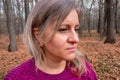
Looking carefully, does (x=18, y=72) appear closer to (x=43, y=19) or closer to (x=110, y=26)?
(x=43, y=19)

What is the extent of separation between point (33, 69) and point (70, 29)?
0.37 m

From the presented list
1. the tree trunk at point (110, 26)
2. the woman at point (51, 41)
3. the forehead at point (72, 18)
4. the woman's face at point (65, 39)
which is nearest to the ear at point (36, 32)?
the woman at point (51, 41)

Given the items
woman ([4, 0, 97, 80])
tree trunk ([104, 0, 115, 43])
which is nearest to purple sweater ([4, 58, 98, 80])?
woman ([4, 0, 97, 80])

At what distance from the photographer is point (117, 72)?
6902mm

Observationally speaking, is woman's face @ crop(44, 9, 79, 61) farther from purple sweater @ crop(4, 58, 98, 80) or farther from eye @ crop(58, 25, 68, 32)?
purple sweater @ crop(4, 58, 98, 80)

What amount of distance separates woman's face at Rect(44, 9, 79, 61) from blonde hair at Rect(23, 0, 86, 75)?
0.10 ft

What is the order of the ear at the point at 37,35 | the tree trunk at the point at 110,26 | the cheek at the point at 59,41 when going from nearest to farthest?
the cheek at the point at 59,41 < the ear at the point at 37,35 < the tree trunk at the point at 110,26

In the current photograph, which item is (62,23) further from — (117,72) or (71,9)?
(117,72)

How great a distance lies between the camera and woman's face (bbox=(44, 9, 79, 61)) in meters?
1.47

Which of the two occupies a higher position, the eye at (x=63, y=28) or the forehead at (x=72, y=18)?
the forehead at (x=72, y=18)

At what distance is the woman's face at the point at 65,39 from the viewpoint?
1472 millimetres

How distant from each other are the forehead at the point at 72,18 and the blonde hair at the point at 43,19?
21 mm

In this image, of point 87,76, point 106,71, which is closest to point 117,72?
point 106,71

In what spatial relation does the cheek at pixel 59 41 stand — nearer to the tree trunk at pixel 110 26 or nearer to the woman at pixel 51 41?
the woman at pixel 51 41
